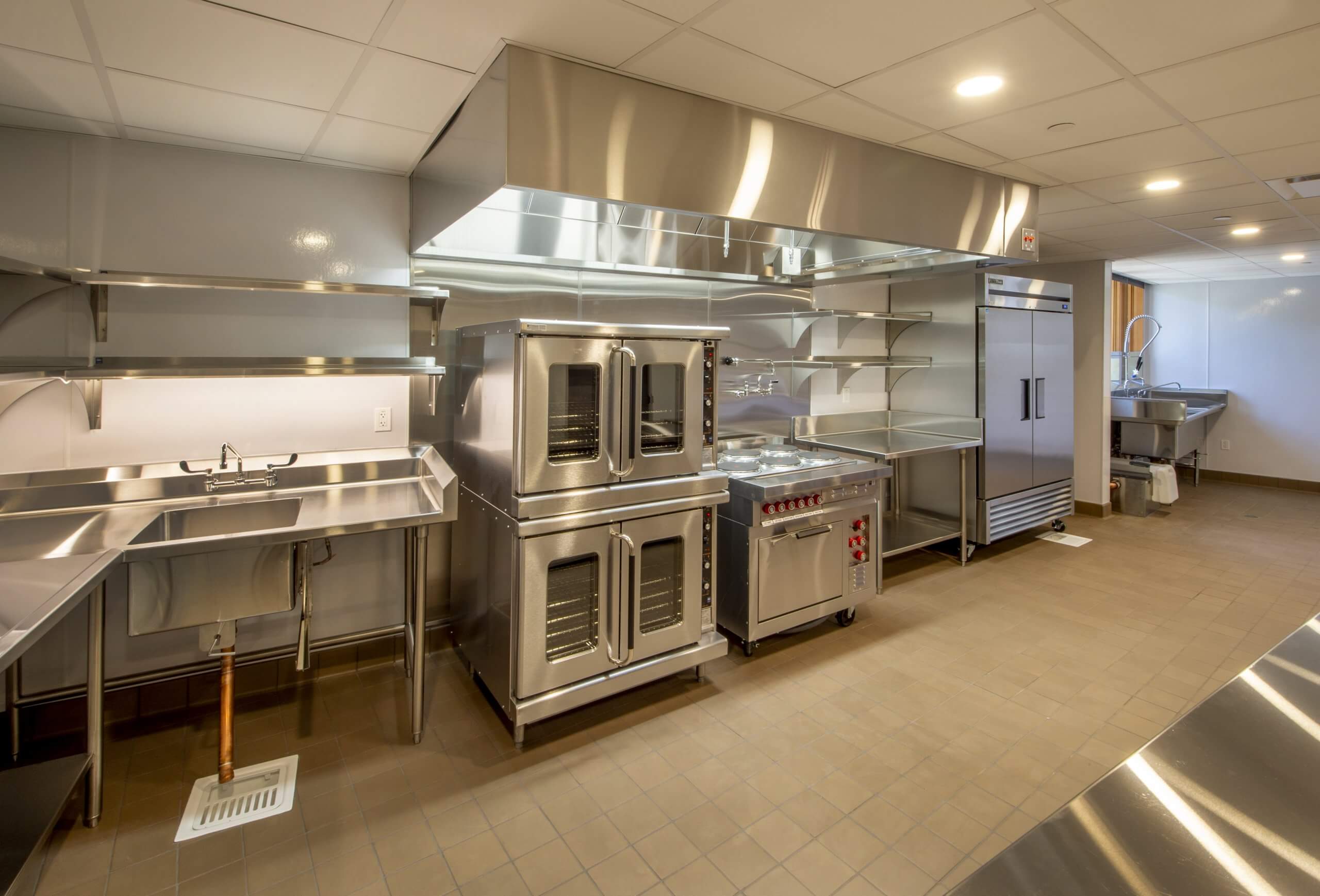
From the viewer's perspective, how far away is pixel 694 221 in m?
2.91

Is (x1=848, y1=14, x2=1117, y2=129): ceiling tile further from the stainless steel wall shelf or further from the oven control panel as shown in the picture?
the stainless steel wall shelf

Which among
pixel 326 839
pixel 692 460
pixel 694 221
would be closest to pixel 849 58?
pixel 694 221

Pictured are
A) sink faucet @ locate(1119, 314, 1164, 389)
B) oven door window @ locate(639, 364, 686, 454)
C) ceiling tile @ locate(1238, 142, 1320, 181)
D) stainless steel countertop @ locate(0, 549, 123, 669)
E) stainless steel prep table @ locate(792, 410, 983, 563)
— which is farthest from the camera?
sink faucet @ locate(1119, 314, 1164, 389)

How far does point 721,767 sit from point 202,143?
3.18 metres

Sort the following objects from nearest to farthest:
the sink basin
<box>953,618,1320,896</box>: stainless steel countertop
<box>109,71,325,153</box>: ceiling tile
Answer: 1. <box>953,618,1320,896</box>: stainless steel countertop
2. <box>109,71,325,153</box>: ceiling tile
3. the sink basin

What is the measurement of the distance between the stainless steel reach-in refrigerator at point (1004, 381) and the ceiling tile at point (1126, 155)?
4.26 ft

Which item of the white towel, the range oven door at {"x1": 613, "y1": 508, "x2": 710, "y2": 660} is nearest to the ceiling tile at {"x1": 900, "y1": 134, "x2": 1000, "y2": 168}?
the range oven door at {"x1": 613, "y1": 508, "x2": 710, "y2": 660}

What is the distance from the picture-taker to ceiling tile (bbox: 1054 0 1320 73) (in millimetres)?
1770

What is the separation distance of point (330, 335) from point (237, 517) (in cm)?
93

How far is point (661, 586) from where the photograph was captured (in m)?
2.87

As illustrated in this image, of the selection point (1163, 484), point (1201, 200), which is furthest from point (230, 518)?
point (1163, 484)

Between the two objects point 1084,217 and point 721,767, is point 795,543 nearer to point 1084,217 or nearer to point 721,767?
point 721,767

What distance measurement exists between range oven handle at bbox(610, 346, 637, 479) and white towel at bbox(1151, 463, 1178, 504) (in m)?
5.88

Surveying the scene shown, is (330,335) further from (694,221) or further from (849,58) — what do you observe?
(849,58)
